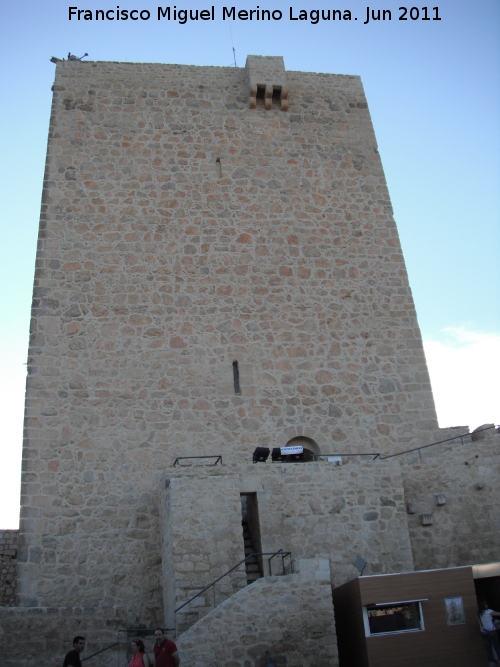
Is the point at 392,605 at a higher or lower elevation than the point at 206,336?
lower

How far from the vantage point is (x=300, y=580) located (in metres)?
9.85

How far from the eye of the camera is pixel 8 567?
1314 centimetres

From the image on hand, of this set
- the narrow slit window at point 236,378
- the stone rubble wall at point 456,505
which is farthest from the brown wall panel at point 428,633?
the narrow slit window at point 236,378

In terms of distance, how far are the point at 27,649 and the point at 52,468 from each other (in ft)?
9.70

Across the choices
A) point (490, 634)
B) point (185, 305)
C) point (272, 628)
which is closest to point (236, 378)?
point (185, 305)

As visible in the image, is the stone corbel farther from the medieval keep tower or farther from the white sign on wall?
the white sign on wall

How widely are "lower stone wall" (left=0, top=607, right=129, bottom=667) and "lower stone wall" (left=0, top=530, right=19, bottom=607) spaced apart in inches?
66.1

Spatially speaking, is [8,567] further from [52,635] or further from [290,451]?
[290,451]

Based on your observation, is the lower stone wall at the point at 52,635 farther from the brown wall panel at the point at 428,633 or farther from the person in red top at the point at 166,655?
the brown wall panel at the point at 428,633

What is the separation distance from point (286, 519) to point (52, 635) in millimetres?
3911

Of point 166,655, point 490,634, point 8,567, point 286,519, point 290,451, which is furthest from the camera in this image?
point 8,567

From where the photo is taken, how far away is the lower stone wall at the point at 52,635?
10.6 meters

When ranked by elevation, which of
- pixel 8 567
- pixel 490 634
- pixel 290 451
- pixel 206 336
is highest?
pixel 206 336

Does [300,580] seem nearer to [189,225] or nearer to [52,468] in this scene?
[52,468]
